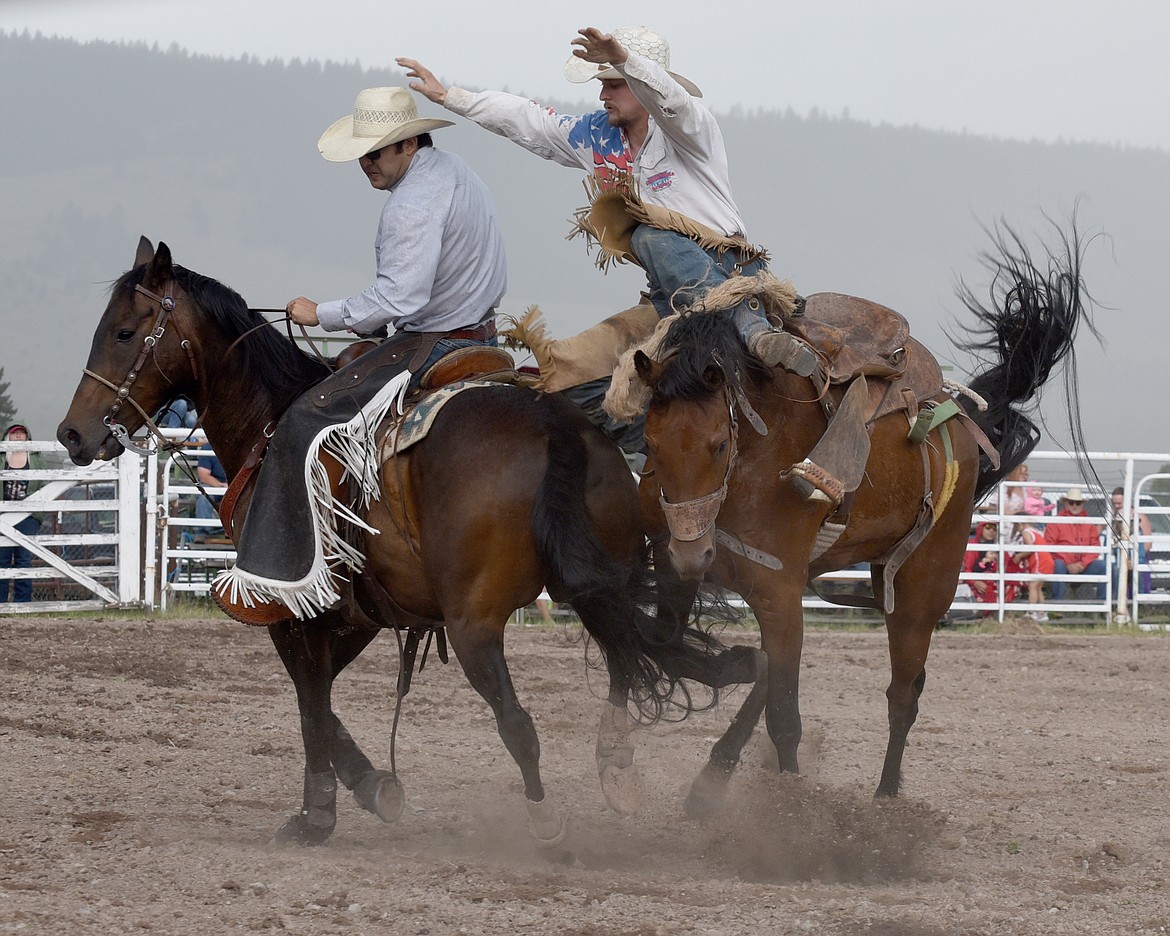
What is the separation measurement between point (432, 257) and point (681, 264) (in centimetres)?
83

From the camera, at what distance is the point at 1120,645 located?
10773 millimetres

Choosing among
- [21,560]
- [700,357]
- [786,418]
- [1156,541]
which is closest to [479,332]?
[700,357]

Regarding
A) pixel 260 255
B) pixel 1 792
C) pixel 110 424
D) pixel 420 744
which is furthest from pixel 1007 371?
pixel 260 255

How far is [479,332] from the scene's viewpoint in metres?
4.62

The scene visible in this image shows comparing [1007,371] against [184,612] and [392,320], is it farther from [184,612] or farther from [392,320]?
[184,612]

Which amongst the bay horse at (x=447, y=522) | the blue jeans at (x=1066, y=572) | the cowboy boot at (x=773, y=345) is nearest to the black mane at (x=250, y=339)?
the bay horse at (x=447, y=522)

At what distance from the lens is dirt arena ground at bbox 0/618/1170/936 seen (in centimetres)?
351

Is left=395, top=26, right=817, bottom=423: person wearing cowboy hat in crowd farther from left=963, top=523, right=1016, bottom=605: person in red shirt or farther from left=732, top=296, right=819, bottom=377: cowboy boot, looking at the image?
left=963, top=523, right=1016, bottom=605: person in red shirt

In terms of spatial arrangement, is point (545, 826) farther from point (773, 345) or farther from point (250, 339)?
point (250, 339)

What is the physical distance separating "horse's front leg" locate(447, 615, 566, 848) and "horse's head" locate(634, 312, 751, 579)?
639mm

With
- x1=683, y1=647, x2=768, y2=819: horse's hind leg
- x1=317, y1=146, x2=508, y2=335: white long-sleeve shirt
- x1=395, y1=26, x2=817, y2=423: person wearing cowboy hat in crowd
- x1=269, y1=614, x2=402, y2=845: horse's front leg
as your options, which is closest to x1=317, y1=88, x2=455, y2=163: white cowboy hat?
x1=317, y1=146, x2=508, y2=335: white long-sleeve shirt

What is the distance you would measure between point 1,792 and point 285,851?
53.8 inches

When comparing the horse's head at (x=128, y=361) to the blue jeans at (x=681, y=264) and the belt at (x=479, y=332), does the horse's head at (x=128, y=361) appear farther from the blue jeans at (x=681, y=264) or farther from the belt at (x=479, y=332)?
the blue jeans at (x=681, y=264)

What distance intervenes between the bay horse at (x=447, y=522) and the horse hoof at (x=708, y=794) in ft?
0.96
